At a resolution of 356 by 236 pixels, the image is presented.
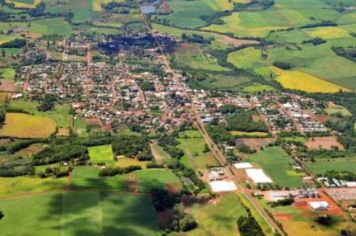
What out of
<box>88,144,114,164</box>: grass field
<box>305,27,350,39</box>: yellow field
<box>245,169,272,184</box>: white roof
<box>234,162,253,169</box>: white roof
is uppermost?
<box>305,27,350,39</box>: yellow field

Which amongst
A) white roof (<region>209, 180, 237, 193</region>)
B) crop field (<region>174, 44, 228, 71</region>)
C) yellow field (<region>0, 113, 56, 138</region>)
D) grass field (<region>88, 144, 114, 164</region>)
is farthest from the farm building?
crop field (<region>174, 44, 228, 71</region>)

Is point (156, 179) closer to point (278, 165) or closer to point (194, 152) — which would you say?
point (194, 152)

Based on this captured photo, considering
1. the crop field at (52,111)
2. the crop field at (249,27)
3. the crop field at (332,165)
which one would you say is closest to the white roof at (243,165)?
the crop field at (332,165)

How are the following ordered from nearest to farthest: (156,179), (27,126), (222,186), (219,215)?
(219,215), (222,186), (156,179), (27,126)

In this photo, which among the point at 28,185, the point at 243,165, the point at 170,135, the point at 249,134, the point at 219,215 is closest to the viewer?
the point at 219,215

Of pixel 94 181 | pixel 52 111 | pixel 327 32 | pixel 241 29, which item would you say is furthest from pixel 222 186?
pixel 327 32

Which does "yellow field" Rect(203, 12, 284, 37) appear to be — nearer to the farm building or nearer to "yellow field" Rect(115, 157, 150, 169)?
"yellow field" Rect(115, 157, 150, 169)
